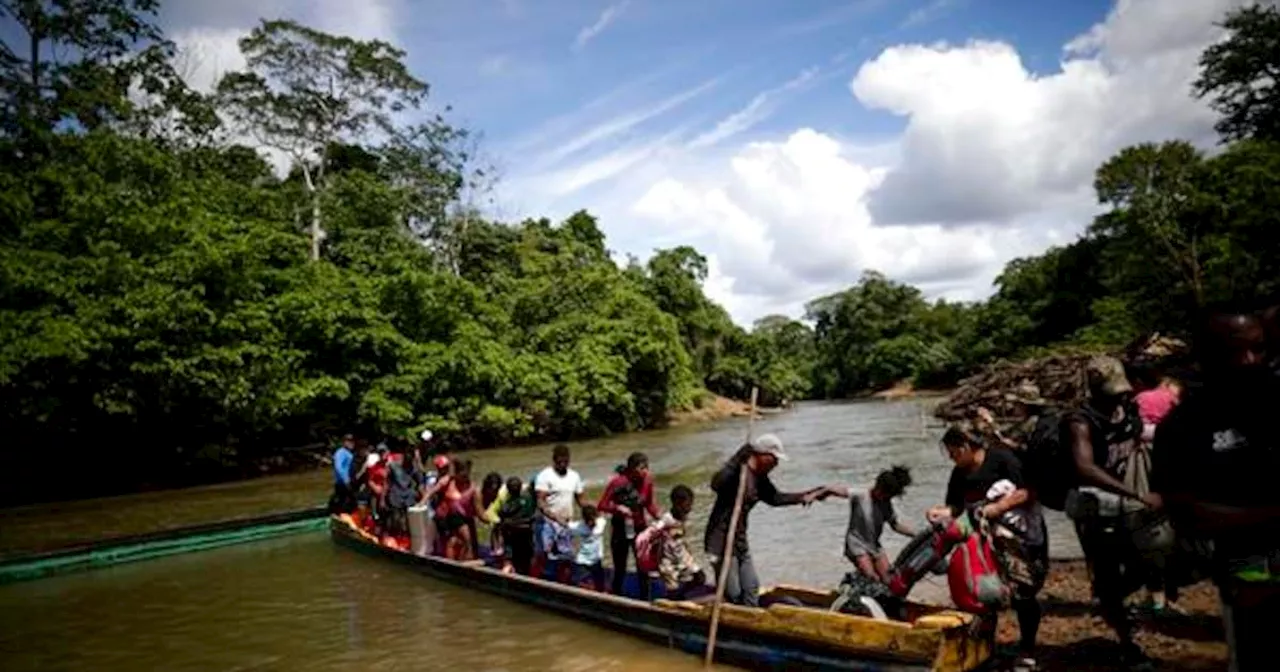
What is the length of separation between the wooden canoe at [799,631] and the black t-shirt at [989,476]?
2.61 feet

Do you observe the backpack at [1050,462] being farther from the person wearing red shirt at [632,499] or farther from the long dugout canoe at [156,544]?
the long dugout canoe at [156,544]

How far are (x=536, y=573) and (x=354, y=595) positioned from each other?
9.66 ft

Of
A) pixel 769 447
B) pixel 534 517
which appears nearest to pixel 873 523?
pixel 769 447

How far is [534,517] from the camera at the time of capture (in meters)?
9.57

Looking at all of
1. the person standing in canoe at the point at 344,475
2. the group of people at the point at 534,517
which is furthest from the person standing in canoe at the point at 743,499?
the person standing in canoe at the point at 344,475

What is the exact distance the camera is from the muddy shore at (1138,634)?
17.5 ft

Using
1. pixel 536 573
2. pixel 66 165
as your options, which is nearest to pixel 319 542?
pixel 536 573

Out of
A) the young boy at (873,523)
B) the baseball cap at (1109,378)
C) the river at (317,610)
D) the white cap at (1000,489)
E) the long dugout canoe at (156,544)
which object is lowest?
the river at (317,610)

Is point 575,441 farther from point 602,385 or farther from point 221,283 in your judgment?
point 221,283

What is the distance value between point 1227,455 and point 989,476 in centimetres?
307

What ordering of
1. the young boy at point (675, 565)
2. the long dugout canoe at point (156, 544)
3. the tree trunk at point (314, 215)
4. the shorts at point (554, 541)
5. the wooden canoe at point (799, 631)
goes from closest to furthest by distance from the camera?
the wooden canoe at point (799, 631) → the young boy at point (675, 565) → the shorts at point (554, 541) → the long dugout canoe at point (156, 544) → the tree trunk at point (314, 215)

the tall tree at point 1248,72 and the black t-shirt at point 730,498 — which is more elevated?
the tall tree at point 1248,72

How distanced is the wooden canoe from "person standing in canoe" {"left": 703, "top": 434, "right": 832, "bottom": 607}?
0.31m

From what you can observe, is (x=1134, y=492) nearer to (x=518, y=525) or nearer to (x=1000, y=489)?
(x=1000, y=489)
